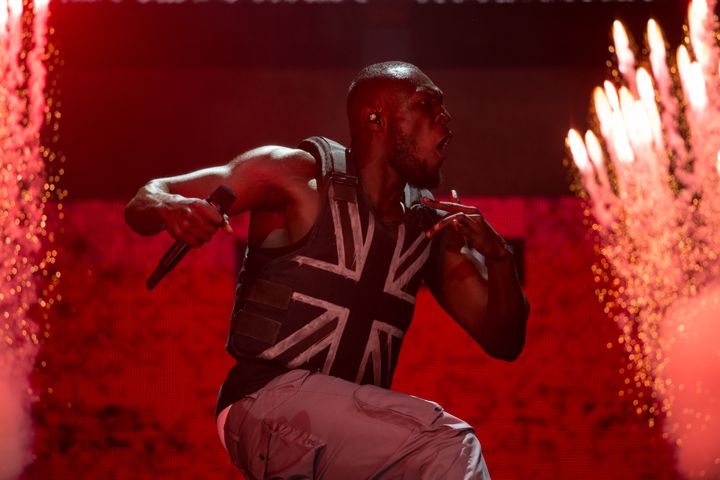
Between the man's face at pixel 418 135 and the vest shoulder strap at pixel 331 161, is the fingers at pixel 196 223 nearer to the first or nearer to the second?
the vest shoulder strap at pixel 331 161

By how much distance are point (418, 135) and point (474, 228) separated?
32 cm

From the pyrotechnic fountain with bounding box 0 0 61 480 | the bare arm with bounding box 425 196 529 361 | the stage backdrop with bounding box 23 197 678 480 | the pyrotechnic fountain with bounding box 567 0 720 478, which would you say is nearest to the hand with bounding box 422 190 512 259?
the bare arm with bounding box 425 196 529 361

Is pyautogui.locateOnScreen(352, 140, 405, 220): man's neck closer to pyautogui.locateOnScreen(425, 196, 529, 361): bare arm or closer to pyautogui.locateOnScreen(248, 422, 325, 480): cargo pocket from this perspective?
pyautogui.locateOnScreen(425, 196, 529, 361): bare arm

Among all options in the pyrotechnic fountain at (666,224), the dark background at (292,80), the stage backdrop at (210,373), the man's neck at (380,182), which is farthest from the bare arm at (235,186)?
the pyrotechnic fountain at (666,224)

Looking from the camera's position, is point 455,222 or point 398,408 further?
point 455,222

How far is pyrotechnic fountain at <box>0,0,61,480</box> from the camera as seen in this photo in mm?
6848

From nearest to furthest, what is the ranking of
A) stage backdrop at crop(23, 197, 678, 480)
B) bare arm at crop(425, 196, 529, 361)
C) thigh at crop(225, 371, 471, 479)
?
thigh at crop(225, 371, 471, 479), bare arm at crop(425, 196, 529, 361), stage backdrop at crop(23, 197, 678, 480)

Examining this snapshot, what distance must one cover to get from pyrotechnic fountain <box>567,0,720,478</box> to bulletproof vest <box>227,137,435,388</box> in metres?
4.59

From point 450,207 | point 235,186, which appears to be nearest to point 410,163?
point 450,207

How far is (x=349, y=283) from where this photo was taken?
243cm

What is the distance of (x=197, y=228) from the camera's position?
204cm

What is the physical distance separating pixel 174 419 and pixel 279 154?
468 centimetres

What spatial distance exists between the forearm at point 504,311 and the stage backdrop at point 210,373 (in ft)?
13.7

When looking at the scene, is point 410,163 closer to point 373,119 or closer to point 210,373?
point 373,119
